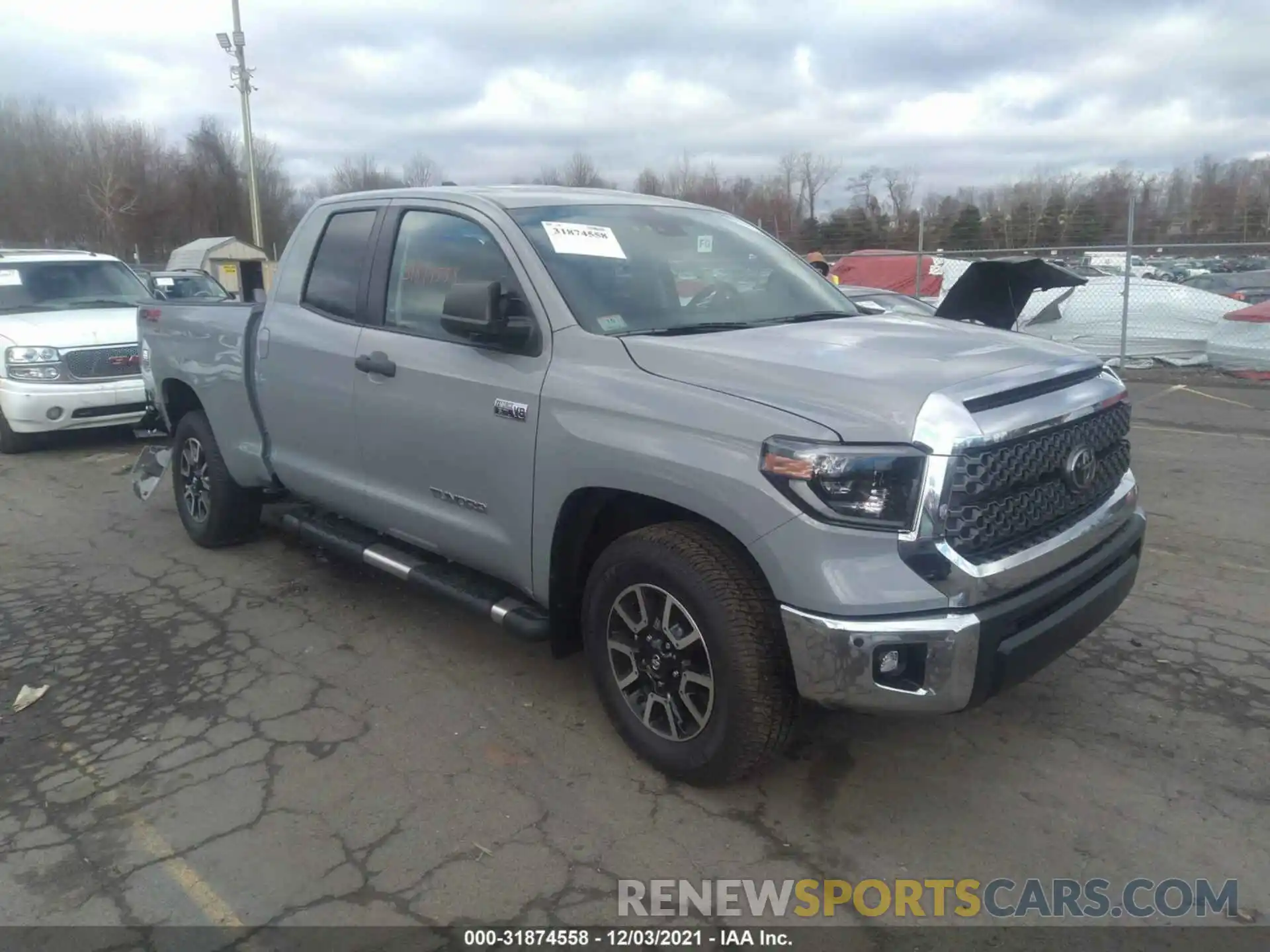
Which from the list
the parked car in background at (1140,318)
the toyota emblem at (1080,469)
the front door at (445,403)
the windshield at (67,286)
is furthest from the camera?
the parked car in background at (1140,318)

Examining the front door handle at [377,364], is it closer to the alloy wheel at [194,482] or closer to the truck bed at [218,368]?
the truck bed at [218,368]

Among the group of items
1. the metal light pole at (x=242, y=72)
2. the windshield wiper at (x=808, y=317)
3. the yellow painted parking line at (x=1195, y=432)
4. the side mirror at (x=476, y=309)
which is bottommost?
the yellow painted parking line at (x=1195, y=432)

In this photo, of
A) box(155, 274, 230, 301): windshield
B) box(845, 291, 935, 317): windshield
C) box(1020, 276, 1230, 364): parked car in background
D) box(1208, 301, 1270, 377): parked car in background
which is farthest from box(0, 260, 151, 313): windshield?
box(1208, 301, 1270, 377): parked car in background

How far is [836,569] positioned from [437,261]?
2.30m

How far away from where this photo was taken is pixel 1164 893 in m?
2.75

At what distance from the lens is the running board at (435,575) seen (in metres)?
3.63

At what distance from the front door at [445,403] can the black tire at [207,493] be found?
1.76m

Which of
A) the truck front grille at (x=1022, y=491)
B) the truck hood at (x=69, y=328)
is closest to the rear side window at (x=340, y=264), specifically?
the truck front grille at (x=1022, y=491)

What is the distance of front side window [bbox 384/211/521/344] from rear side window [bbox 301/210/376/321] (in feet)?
0.85

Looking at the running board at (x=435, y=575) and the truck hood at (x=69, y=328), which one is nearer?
the running board at (x=435, y=575)

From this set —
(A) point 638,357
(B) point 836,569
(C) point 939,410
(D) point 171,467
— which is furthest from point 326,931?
(D) point 171,467

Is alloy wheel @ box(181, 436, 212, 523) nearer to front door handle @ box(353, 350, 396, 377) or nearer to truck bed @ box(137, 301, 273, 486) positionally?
truck bed @ box(137, 301, 273, 486)

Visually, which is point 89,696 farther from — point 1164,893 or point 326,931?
point 1164,893

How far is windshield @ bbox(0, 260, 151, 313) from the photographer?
9391 millimetres
